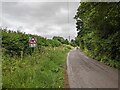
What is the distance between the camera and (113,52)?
81.0ft

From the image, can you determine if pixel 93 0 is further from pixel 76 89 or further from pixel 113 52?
pixel 76 89

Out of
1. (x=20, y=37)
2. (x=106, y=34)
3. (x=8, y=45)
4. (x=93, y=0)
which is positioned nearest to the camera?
(x=93, y=0)

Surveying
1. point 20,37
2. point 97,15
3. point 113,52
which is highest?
point 97,15

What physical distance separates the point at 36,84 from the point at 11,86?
1.15m

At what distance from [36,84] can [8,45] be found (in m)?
11.7

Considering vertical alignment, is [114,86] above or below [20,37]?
below

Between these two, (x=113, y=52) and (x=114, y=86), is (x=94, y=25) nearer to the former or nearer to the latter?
(x=113, y=52)

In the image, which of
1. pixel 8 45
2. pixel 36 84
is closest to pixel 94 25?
pixel 8 45

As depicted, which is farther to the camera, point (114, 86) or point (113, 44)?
point (113, 44)

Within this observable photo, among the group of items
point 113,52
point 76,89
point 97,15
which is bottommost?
point 76,89

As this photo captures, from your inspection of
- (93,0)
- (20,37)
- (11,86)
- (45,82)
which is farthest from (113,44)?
(11,86)

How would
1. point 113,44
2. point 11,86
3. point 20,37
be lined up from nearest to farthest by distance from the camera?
point 11,86 → point 113,44 → point 20,37

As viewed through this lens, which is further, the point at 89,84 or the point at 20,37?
the point at 20,37

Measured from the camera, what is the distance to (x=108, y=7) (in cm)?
2044
